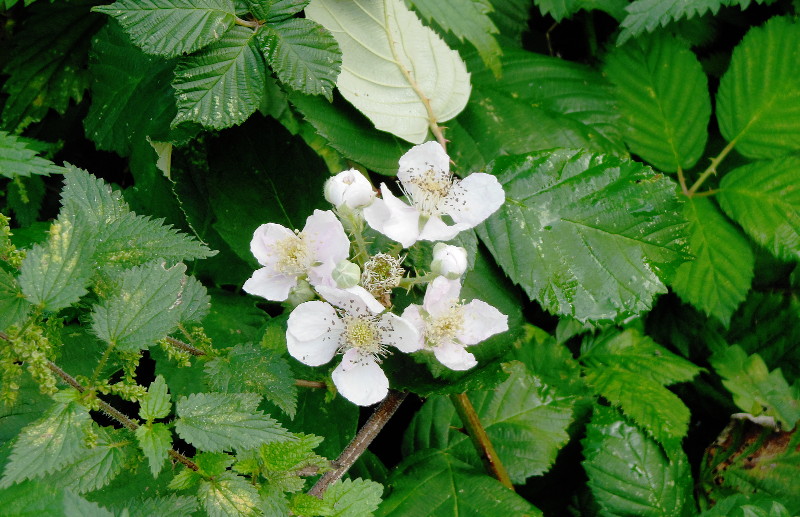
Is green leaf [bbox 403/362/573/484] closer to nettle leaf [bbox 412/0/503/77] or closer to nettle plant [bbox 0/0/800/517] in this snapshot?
nettle plant [bbox 0/0/800/517]

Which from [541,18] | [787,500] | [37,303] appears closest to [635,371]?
[787,500]

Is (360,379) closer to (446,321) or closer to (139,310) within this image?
(446,321)

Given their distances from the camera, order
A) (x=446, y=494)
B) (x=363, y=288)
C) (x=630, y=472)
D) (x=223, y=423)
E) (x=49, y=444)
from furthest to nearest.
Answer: (x=630, y=472), (x=446, y=494), (x=363, y=288), (x=223, y=423), (x=49, y=444)

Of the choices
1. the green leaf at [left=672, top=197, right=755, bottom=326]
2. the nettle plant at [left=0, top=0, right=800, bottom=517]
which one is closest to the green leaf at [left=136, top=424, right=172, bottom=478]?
the nettle plant at [left=0, top=0, right=800, bottom=517]

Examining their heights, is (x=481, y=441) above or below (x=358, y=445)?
below

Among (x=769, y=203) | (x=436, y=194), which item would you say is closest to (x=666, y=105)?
(x=769, y=203)

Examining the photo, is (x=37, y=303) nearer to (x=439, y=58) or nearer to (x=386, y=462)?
(x=439, y=58)

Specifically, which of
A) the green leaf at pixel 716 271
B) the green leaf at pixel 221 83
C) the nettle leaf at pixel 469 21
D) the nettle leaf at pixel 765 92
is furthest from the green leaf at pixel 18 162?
the nettle leaf at pixel 765 92
